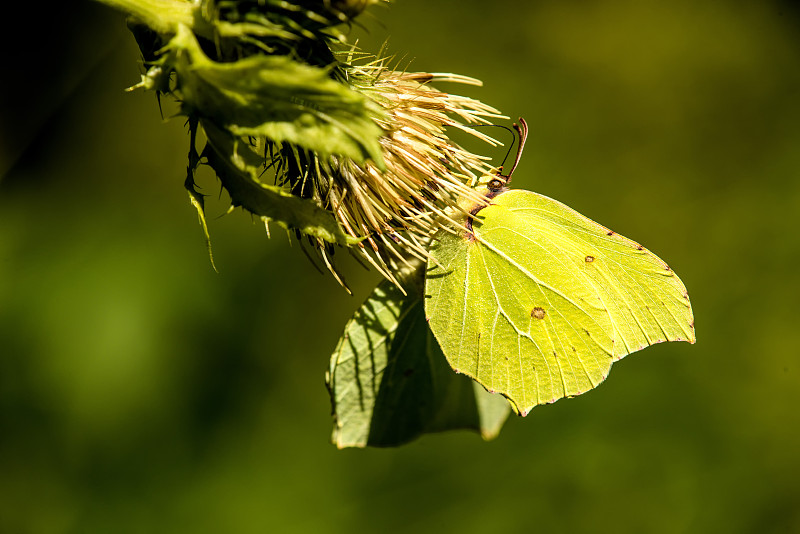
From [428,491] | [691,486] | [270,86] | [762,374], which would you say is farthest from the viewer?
[762,374]

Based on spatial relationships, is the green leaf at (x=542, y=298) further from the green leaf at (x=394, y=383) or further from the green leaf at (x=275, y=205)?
the green leaf at (x=275, y=205)

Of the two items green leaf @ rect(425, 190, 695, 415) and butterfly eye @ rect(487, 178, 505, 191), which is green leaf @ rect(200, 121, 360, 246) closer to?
green leaf @ rect(425, 190, 695, 415)

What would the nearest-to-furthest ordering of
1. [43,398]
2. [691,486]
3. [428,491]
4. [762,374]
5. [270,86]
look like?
[270,86], [43,398], [428,491], [691,486], [762,374]

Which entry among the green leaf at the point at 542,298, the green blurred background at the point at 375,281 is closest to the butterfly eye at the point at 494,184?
the green leaf at the point at 542,298

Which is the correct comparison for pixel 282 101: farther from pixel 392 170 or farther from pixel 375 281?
pixel 375 281

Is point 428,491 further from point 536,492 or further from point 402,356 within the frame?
point 402,356

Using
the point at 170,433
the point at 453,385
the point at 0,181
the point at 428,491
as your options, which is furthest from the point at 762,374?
the point at 0,181

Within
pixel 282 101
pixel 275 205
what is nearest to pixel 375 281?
pixel 275 205
